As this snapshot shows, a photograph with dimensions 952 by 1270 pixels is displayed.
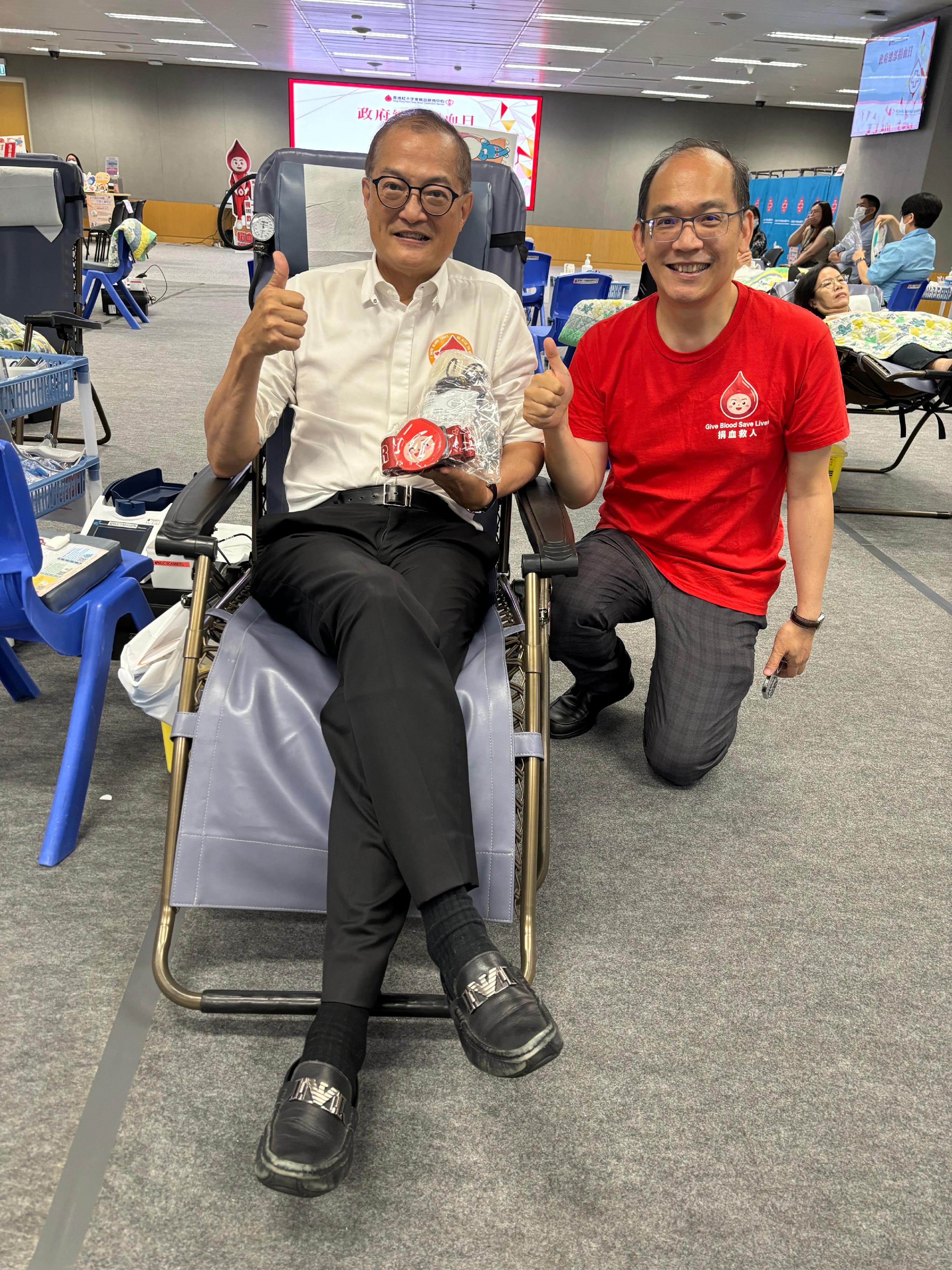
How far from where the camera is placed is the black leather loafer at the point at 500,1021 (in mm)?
1095

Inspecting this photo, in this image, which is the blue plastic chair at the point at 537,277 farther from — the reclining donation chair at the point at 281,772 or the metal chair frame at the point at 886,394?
the reclining donation chair at the point at 281,772

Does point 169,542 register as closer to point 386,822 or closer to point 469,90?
point 386,822

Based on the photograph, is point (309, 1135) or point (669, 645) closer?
point (309, 1135)

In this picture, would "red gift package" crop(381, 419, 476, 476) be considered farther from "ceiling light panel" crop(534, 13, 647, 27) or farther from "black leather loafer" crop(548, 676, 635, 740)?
"ceiling light panel" crop(534, 13, 647, 27)

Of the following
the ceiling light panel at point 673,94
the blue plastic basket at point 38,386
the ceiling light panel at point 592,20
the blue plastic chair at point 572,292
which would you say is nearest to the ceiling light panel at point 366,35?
the ceiling light panel at point 592,20

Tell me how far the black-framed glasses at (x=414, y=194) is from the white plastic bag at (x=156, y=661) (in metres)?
0.79

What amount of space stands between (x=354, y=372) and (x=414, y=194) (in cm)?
32

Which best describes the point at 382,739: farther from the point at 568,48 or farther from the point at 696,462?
the point at 568,48

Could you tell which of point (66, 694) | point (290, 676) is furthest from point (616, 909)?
point (66, 694)

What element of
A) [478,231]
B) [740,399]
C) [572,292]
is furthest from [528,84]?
[740,399]

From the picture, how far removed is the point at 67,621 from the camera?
170cm

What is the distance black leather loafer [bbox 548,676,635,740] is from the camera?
2.26 meters

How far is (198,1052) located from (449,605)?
2.45 feet

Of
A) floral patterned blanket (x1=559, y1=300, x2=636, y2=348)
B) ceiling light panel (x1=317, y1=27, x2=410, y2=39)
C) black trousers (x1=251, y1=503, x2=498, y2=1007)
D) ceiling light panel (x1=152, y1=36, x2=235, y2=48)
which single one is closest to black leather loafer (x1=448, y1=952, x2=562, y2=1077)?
black trousers (x1=251, y1=503, x2=498, y2=1007)
